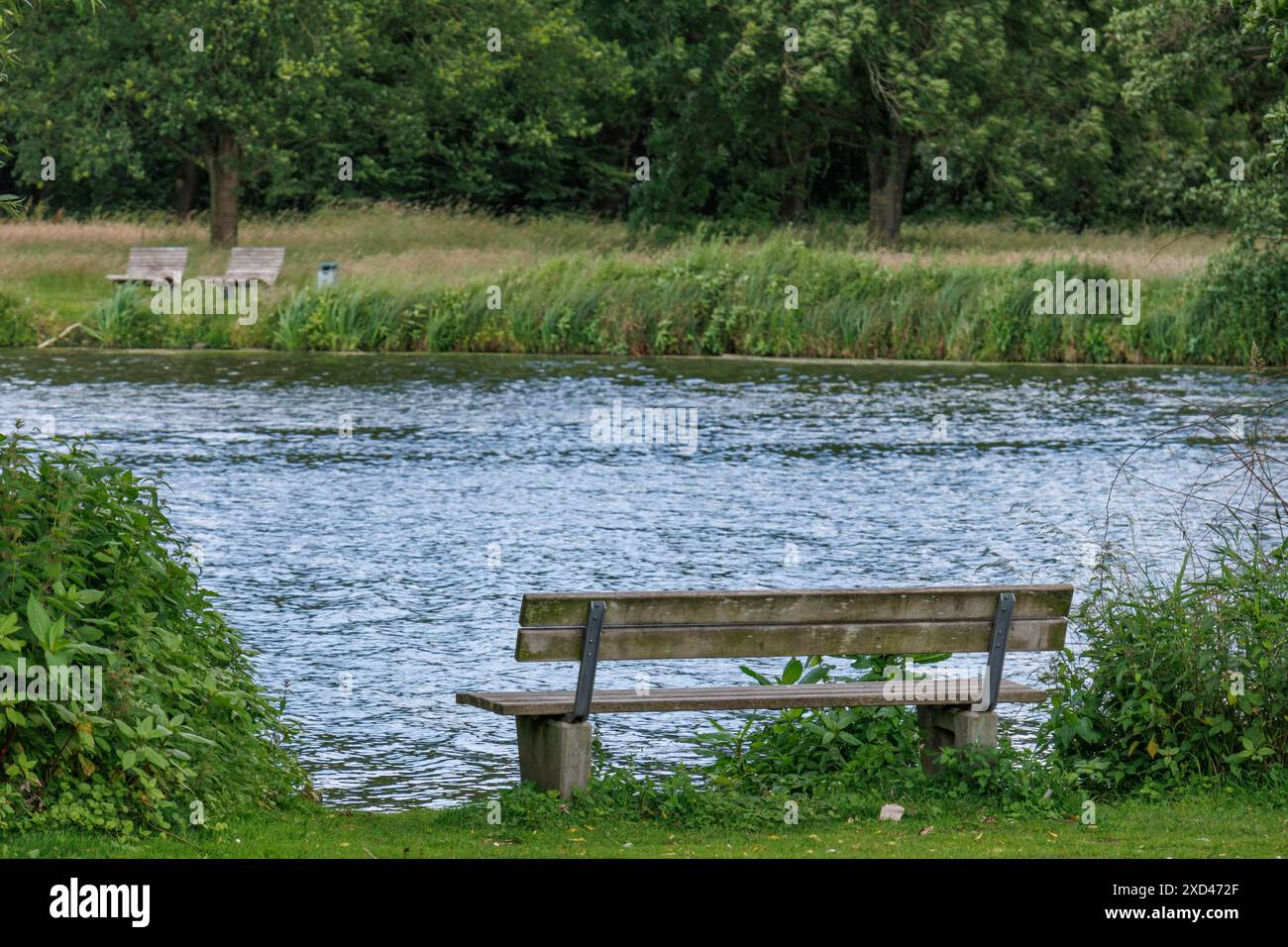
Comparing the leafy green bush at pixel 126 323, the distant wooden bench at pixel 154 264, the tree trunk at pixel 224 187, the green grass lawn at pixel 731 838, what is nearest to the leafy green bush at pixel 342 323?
the leafy green bush at pixel 126 323

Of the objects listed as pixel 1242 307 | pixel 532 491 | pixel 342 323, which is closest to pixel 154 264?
pixel 342 323

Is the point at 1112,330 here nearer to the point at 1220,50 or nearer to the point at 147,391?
the point at 1220,50

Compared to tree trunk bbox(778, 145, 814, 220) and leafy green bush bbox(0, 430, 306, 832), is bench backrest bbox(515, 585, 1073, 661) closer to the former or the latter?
leafy green bush bbox(0, 430, 306, 832)

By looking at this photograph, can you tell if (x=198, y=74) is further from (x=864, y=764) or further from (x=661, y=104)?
(x=864, y=764)

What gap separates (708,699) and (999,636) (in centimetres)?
126

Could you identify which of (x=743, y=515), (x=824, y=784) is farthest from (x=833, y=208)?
(x=824, y=784)

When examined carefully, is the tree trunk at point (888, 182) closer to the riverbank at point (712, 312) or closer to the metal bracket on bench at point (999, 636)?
the riverbank at point (712, 312)

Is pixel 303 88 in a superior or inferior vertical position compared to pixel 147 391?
superior

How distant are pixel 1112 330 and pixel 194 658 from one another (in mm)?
24574

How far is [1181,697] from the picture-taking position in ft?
25.2

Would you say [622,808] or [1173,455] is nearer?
[622,808]

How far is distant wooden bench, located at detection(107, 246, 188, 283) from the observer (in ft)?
111

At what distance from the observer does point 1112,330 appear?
98.5 feet

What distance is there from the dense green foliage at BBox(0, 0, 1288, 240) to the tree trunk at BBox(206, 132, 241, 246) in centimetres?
6
